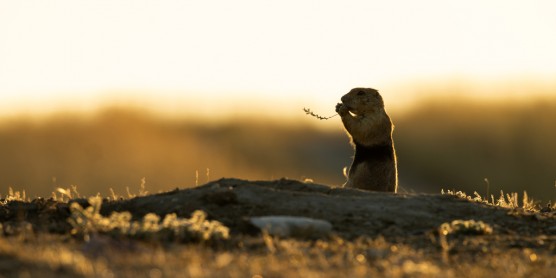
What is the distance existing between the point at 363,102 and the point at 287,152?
30194mm

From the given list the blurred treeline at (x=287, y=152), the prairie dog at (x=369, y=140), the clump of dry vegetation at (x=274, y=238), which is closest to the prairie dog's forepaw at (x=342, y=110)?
the prairie dog at (x=369, y=140)

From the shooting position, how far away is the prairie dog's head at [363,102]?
13445 mm

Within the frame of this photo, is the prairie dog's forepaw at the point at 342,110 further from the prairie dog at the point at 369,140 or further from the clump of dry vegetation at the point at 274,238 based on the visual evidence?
the clump of dry vegetation at the point at 274,238

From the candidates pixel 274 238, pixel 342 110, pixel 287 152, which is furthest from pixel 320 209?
pixel 287 152

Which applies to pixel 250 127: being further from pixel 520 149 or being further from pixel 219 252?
pixel 219 252

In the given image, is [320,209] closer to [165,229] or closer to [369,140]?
[165,229]

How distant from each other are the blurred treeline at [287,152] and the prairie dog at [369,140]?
17526 millimetres

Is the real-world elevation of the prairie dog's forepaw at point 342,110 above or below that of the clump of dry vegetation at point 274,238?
above

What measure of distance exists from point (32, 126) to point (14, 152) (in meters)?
2.72

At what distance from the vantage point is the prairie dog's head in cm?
1345

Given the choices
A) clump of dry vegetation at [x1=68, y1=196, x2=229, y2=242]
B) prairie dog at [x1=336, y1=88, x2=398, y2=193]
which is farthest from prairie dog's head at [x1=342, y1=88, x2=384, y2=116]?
clump of dry vegetation at [x1=68, y1=196, x2=229, y2=242]

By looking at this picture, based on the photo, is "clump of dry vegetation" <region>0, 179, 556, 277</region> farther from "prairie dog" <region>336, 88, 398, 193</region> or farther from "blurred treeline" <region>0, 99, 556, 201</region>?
"blurred treeline" <region>0, 99, 556, 201</region>

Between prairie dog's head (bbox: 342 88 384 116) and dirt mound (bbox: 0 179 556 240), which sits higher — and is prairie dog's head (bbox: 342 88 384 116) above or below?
above

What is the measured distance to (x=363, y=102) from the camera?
44.2 feet
